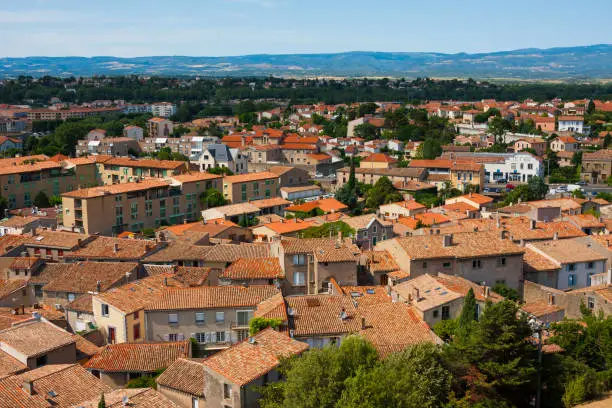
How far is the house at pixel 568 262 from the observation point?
3525 cm

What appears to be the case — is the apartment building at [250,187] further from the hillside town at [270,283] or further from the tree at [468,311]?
the tree at [468,311]

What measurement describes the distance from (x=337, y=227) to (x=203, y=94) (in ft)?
510

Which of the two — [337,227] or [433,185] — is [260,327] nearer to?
[337,227]

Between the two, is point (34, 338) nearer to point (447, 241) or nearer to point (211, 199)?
point (447, 241)

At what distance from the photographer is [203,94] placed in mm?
193375

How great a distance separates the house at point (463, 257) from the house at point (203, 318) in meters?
7.59

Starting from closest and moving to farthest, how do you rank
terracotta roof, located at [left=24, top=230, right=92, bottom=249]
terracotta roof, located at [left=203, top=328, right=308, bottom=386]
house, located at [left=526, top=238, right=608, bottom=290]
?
terracotta roof, located at [left=203, top=328, right=308, bottom=386], house, located at [left=526, top=238, right=608, bottom=290], terracotta roof, located at [left=24, top=230, right=92, bottom=249]

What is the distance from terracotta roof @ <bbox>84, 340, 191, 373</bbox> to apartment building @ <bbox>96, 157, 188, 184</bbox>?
139 feet

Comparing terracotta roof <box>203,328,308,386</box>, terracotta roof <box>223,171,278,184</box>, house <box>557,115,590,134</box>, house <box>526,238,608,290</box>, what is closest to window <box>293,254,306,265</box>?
terracotta roof <box>203,328,308,386</box>

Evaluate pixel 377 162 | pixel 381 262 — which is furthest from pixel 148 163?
pixel 381 262

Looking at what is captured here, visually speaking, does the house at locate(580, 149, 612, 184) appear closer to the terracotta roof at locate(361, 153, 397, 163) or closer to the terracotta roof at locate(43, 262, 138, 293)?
the terracotta roof at locate(361, 153, 397, 163)

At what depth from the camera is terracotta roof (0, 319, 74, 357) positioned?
24234 millimetres

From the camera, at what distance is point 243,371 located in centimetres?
2002

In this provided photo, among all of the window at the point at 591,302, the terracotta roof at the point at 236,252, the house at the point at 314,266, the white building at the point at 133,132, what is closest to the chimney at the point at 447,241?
the house at the point at 314,266
